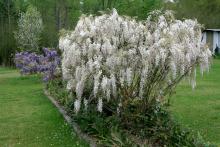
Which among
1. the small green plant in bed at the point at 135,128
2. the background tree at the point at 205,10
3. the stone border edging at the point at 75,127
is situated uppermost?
the background tree at the point at 205,10

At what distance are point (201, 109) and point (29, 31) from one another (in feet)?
76.4

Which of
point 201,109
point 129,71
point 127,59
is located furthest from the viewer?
point 201,109

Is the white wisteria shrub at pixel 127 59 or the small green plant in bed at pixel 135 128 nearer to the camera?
the small green plant in bed at pixel 135 128

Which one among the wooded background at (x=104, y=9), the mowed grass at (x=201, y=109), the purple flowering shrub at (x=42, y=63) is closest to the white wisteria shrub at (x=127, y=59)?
the mowed grass at (x=201, y=109)

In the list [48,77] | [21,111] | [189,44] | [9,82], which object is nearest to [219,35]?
[9,82]

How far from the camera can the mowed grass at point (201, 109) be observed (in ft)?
32.5

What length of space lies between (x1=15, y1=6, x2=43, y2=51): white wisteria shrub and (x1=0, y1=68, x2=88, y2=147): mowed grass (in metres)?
16.7

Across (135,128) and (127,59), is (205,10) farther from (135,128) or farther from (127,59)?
(127,59)

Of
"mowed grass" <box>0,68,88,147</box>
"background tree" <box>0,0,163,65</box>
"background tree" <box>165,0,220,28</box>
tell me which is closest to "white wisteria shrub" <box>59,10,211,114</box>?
"mowed grass" <box>0,68,88,147</box>

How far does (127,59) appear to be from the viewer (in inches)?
329

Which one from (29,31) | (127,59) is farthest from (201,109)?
(29,31)

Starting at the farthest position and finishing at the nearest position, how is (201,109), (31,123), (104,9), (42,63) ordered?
(104,9)
(42,63)
(201,109)
(31,123)

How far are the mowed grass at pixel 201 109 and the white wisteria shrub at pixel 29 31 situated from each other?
17330mm

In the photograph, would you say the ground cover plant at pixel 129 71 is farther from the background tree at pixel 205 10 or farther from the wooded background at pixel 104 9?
the background tree at pixel 205 10
